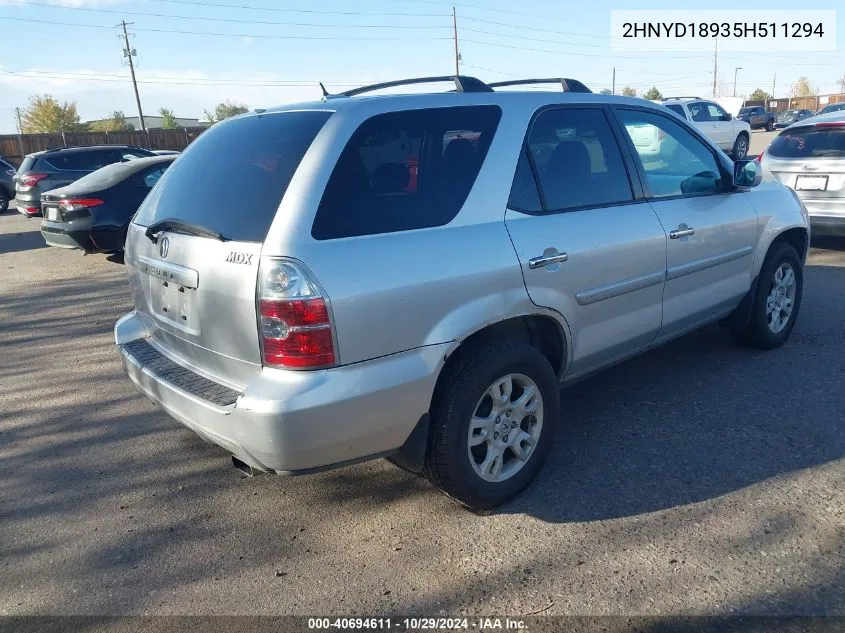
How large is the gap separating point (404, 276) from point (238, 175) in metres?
0.88

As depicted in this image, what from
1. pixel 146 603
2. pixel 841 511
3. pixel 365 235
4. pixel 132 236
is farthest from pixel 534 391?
pixel 132 236

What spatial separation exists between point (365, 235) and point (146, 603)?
5.33 feet

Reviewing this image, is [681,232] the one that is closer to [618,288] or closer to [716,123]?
[618,288]

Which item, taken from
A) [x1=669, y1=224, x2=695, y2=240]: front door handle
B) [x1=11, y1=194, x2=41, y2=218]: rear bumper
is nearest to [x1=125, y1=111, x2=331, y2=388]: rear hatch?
[x1=669, y1=224, x2=695, y2=240]: front door handle

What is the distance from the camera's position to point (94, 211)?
27.8 feet

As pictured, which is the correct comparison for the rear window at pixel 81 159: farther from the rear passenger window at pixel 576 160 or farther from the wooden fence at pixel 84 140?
the wooden fence at pixel 84 140

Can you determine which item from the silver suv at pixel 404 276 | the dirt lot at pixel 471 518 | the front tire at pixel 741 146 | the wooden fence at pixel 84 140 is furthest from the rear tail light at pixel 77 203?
the wooden fence at pixel 84 140

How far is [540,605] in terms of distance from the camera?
8.26ft

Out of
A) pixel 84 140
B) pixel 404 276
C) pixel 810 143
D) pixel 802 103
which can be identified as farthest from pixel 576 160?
pixel 802 103

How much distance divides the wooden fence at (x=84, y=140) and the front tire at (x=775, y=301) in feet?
95.8

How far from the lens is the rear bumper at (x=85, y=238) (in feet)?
27.5

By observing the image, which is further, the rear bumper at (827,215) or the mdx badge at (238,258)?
the rear bumper at (827,215)

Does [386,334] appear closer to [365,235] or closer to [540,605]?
[365,235]

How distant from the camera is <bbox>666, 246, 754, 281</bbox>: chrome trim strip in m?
3.88
